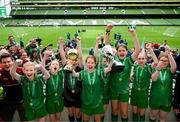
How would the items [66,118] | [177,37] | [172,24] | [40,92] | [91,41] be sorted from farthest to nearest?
[172,24]
[177,37]
[91,41]
[66,118]
[40,92]

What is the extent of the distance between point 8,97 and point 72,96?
54.9 inches

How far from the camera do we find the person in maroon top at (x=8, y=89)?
6484mm

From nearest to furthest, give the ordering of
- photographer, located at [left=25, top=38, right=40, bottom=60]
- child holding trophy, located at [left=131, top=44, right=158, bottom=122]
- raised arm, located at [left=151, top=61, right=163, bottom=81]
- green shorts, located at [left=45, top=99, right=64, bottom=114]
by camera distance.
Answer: raised arm, located at [left=151, top=61, right=163, bottom=81], green shorts, located at [left=45, top=99, right=64, bottom=114], child holding trophy, located at [left=131, top=44, right=158, bottom=122], photographer, located at [left=25, top=38, right=40, bottom=60]

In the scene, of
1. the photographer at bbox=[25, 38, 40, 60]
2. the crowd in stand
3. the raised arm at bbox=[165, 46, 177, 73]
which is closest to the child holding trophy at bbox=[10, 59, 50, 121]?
the crowd in stand

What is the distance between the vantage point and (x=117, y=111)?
7.07 metres

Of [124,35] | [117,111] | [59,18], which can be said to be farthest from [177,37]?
[117,111]

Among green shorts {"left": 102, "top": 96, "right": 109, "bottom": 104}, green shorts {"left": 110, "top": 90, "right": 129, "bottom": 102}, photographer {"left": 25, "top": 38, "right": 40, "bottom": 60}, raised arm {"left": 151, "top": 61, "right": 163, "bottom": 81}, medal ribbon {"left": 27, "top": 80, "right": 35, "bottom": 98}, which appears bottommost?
green shorts {"left": 102, "top": 96, "right": 109, "bottom": 104}

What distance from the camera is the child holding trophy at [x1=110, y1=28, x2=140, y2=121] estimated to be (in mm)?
6852

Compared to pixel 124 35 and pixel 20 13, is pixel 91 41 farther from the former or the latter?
pixel 20 13

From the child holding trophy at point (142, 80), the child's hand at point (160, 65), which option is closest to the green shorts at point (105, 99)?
the child holding trophy at point (142, 80)

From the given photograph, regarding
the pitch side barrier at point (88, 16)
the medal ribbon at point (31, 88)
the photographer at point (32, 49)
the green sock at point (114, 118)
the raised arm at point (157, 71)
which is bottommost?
the green sock at point (114, 118)

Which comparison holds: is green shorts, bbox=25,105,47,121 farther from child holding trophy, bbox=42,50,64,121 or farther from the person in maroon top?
the person in maroon top

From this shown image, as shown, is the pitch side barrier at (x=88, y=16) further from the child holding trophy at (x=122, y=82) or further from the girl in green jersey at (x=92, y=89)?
the girl in green jersey at (x=92, y=89)

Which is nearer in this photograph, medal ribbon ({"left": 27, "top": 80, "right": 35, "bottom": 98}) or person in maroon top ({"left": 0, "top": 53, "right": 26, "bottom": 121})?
medal ribbon ({"left": 27, "top": 80, "right": 35, "bottom": 98})
